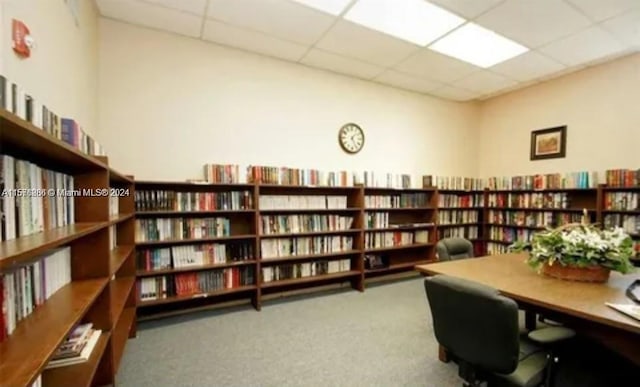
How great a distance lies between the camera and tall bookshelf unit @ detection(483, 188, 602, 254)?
3.82 meters

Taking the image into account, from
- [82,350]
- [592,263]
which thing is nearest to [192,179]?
[82,350]

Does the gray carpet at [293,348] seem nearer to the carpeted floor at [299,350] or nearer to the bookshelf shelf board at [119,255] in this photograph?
the carpeted floor at [299,350]

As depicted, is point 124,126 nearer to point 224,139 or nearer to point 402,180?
point 224,139

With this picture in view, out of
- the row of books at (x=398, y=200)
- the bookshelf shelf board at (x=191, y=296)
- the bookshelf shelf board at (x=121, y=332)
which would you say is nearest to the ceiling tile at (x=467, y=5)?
the row of books at (x=398, y=200)

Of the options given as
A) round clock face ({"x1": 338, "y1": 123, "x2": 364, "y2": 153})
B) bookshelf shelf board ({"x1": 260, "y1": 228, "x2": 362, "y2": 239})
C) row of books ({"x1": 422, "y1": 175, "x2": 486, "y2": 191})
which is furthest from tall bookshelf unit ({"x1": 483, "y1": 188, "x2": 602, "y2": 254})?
bookshelf shelf board ({"x1": 260, "y1": 228, "x2": 362, "y2": 239})

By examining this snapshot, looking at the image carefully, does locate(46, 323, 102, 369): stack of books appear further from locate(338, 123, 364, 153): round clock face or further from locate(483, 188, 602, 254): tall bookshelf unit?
locate(483, 188, 602, 254): tall bookshelf unit

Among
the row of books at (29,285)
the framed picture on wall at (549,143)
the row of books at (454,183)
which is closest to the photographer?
the row of books at (29,285)

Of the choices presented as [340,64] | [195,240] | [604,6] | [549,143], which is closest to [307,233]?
[195,240]

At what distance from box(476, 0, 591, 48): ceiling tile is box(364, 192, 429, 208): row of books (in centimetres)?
222

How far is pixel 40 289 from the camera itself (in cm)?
111

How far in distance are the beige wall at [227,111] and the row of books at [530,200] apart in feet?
4.52

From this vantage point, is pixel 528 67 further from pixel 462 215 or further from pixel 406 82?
pixel 462 215

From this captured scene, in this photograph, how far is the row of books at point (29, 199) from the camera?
0.92m

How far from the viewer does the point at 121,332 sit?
215cm
